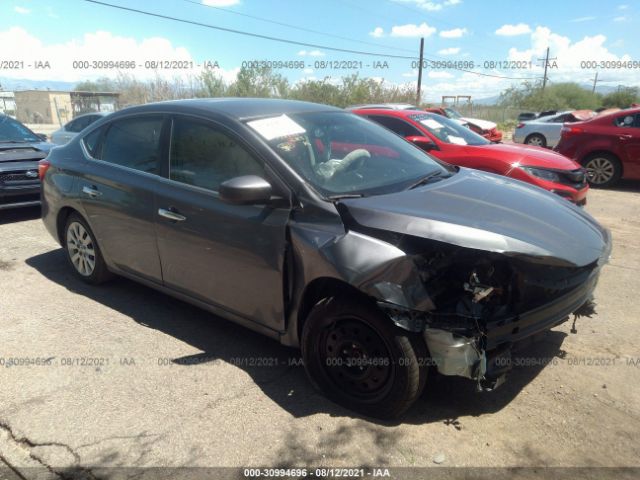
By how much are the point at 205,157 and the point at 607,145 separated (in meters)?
8.79

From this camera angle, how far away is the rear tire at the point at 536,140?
15.5 metres

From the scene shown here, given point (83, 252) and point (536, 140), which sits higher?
point (83, 252)

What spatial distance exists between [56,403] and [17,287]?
88.7 inches

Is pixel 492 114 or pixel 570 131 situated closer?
pixel 570 131

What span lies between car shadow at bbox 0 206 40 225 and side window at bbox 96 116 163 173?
12.8 ft

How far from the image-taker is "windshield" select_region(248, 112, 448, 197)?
306cm

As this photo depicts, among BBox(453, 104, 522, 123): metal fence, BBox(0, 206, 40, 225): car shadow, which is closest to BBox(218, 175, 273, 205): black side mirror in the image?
BBox(0, 206, 40, 225): car shadow

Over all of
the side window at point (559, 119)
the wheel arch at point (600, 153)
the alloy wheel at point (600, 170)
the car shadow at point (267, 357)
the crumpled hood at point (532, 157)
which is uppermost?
the crumpled hood at point (532, 157)

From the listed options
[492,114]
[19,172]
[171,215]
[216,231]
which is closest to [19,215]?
[19,172]

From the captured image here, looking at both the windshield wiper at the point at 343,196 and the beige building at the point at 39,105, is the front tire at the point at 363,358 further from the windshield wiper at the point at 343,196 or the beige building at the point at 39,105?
the beige building at the point at 39,105

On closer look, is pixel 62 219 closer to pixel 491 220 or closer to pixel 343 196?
pixel 343 196

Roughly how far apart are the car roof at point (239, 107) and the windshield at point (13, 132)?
15.7ft

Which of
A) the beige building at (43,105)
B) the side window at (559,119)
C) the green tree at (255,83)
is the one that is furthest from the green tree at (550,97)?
the beige building at (43,105)

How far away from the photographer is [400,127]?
7.48 metres
